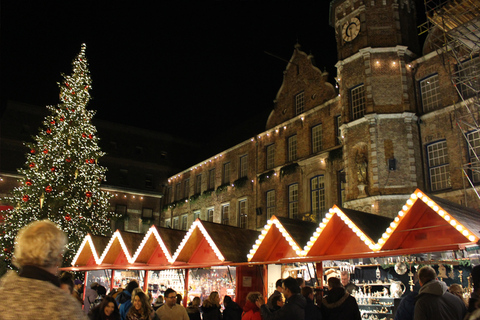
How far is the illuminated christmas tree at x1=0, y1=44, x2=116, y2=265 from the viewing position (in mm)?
20484

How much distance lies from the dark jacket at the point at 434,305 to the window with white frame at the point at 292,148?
18.1m

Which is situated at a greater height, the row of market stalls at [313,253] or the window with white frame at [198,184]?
the window with white frame at [198,184]

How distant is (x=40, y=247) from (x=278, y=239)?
34.4 ft

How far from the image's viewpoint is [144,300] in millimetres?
6152

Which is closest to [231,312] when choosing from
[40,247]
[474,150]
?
[40,247]

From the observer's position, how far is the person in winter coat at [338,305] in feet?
19.9

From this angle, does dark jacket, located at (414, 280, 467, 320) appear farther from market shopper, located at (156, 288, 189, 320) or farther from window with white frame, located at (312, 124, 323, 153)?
window with white frame, located at (312, 124, 323, 153)

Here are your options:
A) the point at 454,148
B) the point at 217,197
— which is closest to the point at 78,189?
the point at 217,197

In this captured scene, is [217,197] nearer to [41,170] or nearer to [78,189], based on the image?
[78,189]

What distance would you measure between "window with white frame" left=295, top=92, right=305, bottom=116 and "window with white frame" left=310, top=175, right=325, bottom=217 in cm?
431

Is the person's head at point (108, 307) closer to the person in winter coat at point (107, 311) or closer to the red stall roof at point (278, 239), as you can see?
the person in winter coat at point (107, 311)

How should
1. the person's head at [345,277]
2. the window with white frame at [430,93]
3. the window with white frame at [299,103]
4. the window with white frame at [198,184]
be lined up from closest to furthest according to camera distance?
1. the person's head at [345,277]
2. the window with white frame at [430,93]
3. the window with white frame at [299,103]
4. the window with white frame at [198,184]

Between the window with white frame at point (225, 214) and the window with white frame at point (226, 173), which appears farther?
the window with white frame at point (226, 173)

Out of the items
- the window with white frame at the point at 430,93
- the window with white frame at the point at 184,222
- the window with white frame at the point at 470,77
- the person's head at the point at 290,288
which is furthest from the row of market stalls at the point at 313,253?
the window with white frame at the point at 184,222
